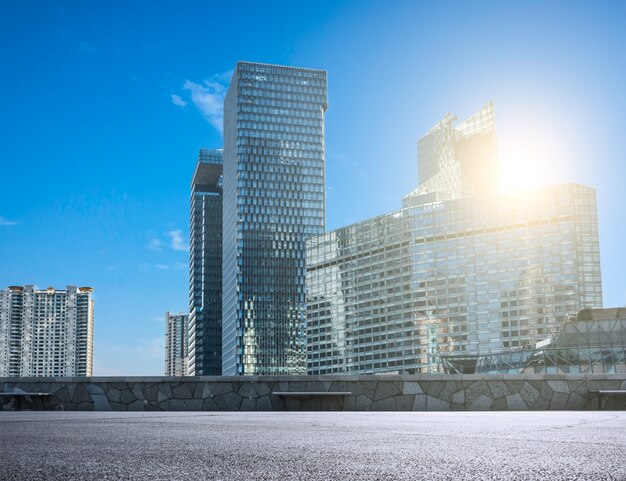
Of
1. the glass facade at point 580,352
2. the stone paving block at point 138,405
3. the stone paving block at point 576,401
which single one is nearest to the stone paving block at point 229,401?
the stone paving block at point 138,405

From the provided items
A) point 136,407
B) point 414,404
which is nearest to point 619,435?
point 414,404

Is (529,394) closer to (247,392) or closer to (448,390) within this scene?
(448,390)

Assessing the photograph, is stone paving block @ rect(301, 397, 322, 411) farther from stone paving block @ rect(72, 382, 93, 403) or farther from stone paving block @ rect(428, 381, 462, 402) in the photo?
stone paving block @ rect(72, 382, 93, 403)

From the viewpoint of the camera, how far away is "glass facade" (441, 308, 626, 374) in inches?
3020

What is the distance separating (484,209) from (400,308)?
3080cm

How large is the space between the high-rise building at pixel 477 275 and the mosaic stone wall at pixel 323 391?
157 meters

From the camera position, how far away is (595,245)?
17625 cm

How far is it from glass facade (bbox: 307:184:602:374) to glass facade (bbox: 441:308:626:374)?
73.5 metres

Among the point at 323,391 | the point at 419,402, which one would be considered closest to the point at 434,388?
the point at 419,402

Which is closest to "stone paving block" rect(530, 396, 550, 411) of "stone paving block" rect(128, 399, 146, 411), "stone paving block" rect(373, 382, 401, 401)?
"stone paving block" rect(373, 382, 401, 401)

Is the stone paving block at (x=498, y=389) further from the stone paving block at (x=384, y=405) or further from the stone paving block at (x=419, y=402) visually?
the stone paving block at (x=384, y=405)

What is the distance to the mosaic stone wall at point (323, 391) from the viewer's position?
2080 cm

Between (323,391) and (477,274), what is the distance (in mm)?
169657

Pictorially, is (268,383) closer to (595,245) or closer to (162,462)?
(162,462)
